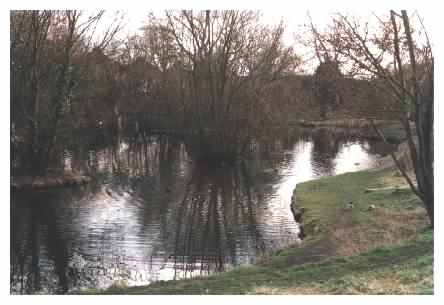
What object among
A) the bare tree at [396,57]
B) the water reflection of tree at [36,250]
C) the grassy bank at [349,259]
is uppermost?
the bare tree at [396,57]

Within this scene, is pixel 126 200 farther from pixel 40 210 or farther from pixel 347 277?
pixel 347 277

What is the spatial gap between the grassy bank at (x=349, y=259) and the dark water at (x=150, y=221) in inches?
53.8

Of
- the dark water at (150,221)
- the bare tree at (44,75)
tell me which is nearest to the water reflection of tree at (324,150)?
the dark water at (150,221)

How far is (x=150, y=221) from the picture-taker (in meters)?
18.4

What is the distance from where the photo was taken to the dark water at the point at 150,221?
543 inches

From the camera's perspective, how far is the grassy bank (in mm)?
10109

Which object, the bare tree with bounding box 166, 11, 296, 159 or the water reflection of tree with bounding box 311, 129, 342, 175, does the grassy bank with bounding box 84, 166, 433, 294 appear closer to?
the water reflection of tree with bounding box 311, 129, 342, 175

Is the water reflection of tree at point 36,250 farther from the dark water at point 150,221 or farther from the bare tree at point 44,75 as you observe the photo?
the bare tree at point 44,75

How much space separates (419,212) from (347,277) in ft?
20.8

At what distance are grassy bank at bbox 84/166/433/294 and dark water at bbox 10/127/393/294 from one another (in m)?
1.37

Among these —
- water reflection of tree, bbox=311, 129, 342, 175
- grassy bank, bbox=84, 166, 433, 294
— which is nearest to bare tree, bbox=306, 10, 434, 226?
grassy bank, bbox=84, 166, 433, 294

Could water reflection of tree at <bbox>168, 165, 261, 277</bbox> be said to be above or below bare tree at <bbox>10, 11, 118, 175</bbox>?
below

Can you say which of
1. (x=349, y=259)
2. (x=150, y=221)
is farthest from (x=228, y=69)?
(x=349, y=259)

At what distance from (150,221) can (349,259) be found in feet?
27.3
